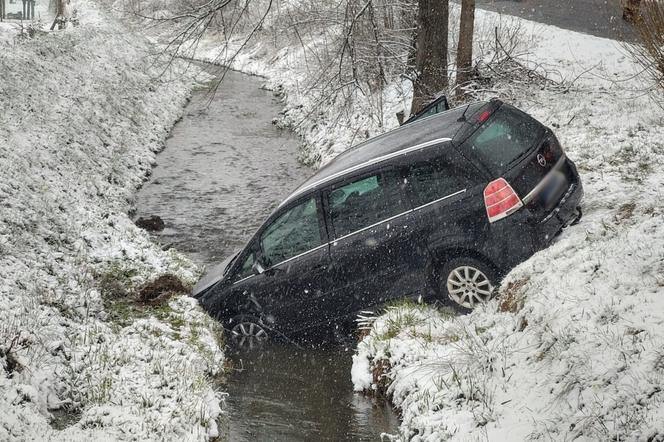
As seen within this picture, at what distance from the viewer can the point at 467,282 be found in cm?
682

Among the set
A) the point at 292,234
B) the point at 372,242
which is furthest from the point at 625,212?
the point at 292,234

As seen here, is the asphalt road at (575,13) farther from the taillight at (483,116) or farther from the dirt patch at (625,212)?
the taillight at (483,116)

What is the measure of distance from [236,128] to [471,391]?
17.8 meters

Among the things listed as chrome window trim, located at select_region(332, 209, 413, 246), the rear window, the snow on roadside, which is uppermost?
the rear window

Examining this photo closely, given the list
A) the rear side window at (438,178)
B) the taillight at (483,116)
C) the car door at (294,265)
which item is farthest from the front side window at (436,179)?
the car door at (294,265)

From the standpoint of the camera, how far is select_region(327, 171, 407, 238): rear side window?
6941mm

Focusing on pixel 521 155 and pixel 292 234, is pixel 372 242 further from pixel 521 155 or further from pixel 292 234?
pixel 521 155

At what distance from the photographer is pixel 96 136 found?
53.6ft

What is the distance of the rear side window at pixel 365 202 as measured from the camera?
6941 mm

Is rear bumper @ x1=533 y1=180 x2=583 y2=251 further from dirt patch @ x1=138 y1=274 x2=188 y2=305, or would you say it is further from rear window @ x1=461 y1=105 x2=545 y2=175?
dirt patch @ x1=138 y1=274 x2=188 y2=305

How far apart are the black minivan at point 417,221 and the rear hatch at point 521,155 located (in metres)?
0.01

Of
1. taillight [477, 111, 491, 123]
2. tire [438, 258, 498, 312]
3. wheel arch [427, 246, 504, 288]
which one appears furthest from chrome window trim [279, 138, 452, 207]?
tire [438, 258, 498, 312]

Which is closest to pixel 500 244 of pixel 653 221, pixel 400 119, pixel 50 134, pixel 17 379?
pixel 653 221

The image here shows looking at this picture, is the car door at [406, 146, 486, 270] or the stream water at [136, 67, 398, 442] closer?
the stream water at [136, 67, 398, 442]
